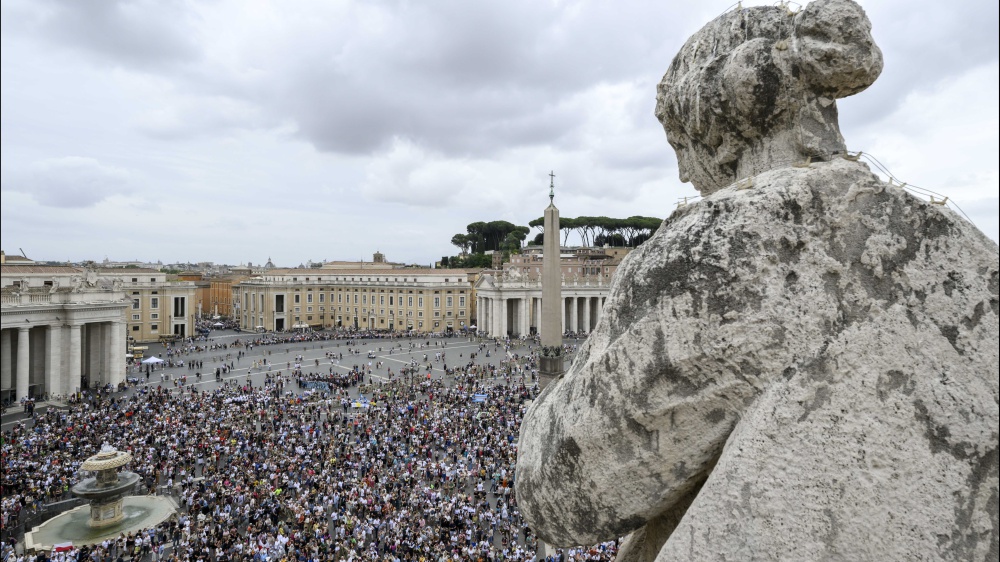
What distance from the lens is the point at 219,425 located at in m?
21.3

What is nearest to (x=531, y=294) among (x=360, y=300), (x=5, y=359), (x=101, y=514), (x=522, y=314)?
(x=522, y=314)

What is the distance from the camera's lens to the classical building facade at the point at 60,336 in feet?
90.8

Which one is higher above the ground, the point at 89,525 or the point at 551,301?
the point at 551,301

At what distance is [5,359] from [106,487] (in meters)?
20.1

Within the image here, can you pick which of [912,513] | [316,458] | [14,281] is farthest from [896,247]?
[14,281]

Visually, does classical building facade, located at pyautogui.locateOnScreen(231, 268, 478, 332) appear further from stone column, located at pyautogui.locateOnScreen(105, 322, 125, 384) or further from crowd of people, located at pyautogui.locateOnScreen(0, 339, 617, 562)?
crowd of people, located at pyautogui.locateOnScreen(0, 339, 617, 562)

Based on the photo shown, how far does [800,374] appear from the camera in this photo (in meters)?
1.84

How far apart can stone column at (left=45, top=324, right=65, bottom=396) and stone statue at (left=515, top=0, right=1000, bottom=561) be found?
3476 centimetres

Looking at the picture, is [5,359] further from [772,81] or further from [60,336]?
[772,81]

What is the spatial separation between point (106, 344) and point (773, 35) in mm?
37498

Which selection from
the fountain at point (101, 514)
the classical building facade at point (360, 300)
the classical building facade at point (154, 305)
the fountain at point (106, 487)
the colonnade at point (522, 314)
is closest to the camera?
the fountain at point (101, 514)

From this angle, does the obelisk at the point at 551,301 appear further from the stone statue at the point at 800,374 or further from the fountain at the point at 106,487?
the stone statue at the point at 800,374

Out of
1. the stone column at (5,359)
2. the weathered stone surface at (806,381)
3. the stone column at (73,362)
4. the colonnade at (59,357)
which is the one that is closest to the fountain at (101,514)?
the weathered stone surface at (806,381)

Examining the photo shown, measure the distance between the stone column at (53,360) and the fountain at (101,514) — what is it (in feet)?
55.9
